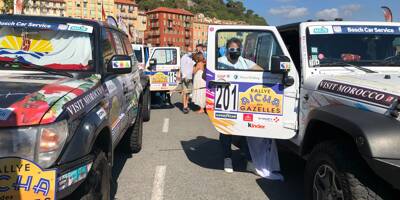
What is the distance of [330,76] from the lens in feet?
14.4

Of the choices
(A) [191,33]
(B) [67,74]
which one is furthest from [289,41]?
(A) [191,33]

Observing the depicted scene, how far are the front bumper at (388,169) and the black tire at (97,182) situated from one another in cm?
201

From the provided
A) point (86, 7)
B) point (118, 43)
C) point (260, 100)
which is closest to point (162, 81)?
point (118, 43)

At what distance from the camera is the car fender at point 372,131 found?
9.59 feet

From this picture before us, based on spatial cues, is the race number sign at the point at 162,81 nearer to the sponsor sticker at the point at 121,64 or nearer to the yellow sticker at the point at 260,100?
the yellow sticker at the point at 260,100

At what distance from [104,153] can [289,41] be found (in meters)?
3.17

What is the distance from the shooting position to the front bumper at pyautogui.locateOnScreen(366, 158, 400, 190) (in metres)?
2.87

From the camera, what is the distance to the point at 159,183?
17.6 ft

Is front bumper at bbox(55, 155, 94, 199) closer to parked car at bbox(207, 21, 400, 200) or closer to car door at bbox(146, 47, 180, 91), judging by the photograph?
parked car at bbox(207, 21, 400, 200)

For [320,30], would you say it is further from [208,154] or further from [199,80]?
[199,80]

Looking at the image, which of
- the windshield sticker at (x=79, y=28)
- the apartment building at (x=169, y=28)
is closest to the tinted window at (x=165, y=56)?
the windshield sticker at (x=79, y=28)

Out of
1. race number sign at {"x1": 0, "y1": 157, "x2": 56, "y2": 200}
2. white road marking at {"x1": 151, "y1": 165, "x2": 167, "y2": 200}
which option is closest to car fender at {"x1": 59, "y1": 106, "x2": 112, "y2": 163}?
race number sign at {"x1": 0, "y1": 157, "x2": 56, "y2": 200}

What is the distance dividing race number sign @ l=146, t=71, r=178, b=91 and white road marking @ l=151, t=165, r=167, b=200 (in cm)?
719

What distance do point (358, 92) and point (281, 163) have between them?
110 inches
